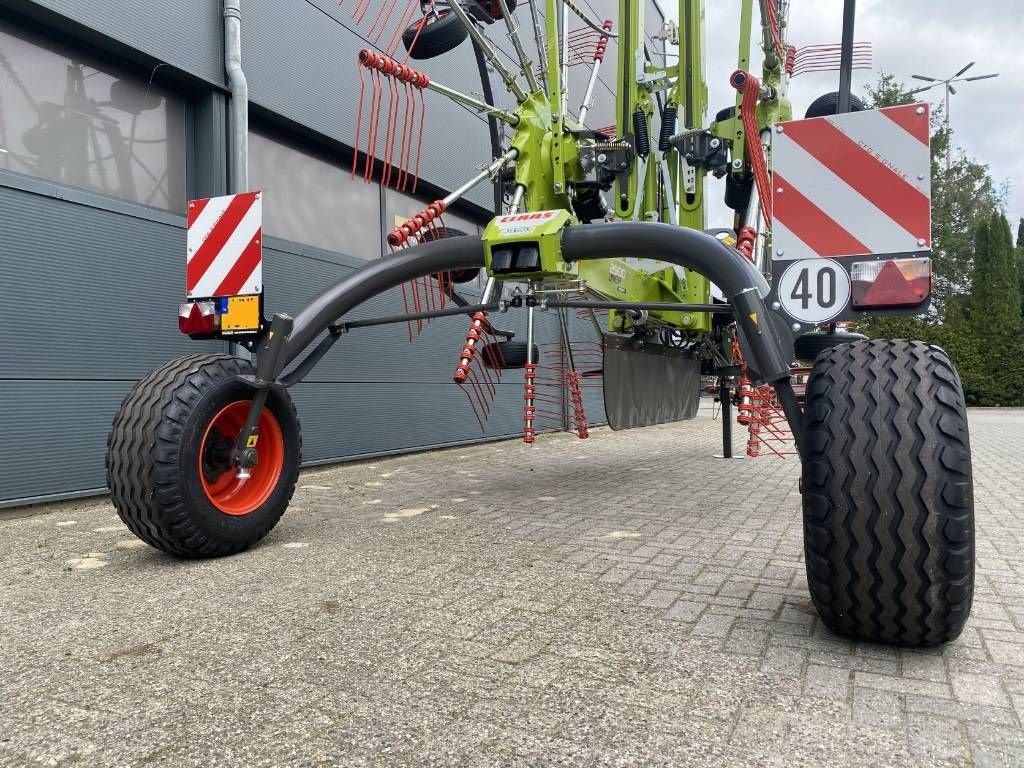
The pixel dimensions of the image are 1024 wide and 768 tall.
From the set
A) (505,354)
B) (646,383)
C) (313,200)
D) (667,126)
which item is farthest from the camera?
(313,200)

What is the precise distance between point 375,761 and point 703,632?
1092mm

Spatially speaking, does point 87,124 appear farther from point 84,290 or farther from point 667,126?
point 667,126

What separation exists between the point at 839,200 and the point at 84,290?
4.11 metres

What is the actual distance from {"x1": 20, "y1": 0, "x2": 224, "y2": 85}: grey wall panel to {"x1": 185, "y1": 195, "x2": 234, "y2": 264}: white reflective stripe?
5.93 feet

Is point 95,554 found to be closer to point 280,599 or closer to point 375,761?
point 280,599

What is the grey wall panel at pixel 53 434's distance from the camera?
4.07 meters

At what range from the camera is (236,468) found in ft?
10.2

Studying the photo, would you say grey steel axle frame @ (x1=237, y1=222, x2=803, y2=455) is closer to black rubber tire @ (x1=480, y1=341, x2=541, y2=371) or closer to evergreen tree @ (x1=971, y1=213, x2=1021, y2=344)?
black rubber tire @ (x1=480, y1=341, x2=541, y2=371)

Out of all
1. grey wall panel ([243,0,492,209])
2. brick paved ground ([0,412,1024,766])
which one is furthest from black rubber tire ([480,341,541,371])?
grey wall panel ([243,0,492,209])

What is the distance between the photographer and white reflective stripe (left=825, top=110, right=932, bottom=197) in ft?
7.95

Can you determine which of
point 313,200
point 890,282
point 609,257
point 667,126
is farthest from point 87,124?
point 890,282

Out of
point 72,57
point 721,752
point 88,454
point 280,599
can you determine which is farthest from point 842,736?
point 72,57

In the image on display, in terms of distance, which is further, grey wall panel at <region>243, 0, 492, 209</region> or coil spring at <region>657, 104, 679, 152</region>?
grey wall panel at <region>243, 0, 492, 209</region>

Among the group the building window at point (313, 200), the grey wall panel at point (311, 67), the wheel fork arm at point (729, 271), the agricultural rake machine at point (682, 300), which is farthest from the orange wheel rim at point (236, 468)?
the grey wall panel at point (311, 67)
